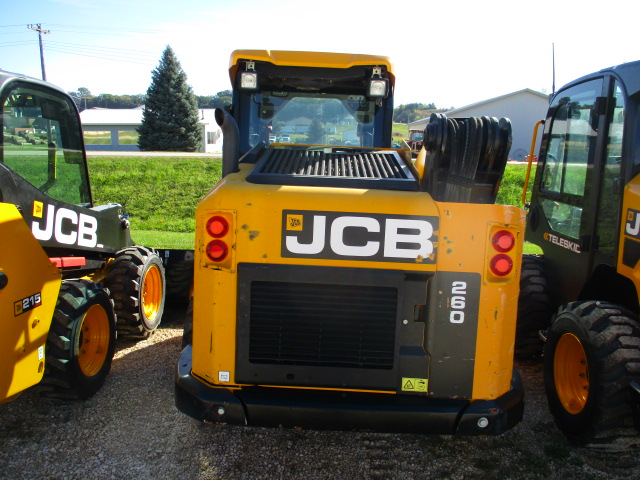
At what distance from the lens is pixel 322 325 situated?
2883 mm

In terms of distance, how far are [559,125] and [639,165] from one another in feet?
4.81

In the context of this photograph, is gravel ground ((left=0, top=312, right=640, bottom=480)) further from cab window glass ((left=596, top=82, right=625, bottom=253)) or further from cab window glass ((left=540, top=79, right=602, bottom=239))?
cab window glass ((left=540, top=79, right=602, bottom=239))

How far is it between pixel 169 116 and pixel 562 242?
31004mm

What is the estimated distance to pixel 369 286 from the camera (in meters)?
2.81

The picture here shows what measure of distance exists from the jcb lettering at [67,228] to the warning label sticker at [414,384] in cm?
267

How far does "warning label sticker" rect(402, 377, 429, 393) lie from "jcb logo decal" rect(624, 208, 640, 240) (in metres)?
1.62

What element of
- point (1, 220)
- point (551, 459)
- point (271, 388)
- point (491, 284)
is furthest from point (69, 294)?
point (551, 459)

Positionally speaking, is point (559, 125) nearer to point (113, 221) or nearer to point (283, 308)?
point (283, 308)

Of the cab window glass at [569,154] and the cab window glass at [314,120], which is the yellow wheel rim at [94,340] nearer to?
the cab window glass at [314,120]

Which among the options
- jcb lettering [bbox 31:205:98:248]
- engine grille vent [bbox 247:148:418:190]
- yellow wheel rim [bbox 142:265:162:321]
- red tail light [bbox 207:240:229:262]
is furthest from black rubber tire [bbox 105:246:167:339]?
red tail light [bbox 207:240:229:262]

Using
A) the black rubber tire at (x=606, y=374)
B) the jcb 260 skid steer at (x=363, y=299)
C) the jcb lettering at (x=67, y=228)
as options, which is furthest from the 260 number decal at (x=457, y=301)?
the jcb lettering at (x=67, y=228)

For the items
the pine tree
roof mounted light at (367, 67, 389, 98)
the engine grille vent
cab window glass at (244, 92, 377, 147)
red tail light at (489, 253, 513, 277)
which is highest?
the pine tree

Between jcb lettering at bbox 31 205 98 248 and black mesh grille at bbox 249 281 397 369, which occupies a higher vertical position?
jcb lettering at bbox 31 205 98 248

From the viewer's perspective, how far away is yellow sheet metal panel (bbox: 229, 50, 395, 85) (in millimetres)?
4074
